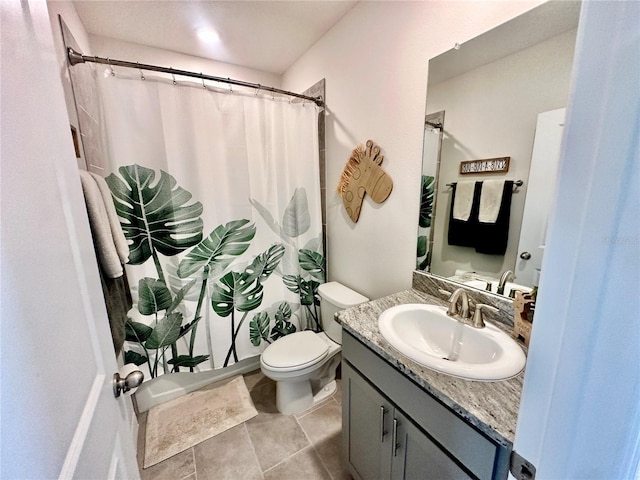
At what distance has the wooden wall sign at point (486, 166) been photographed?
102cm

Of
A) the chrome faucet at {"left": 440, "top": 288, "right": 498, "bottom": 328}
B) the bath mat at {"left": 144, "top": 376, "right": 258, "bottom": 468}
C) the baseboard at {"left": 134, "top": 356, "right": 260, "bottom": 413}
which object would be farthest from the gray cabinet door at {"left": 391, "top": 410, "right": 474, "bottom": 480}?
the baseboard at {"left": 134, "top": 356, "right": 260, "bottom": 413}

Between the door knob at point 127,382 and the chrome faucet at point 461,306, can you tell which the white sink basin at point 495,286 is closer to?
the chrome faucet at point 461,306

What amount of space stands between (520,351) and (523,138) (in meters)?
0.77

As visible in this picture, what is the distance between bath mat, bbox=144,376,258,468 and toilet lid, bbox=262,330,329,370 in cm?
47

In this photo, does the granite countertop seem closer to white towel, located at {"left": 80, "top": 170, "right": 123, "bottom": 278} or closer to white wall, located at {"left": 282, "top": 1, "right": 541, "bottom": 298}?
white wall, located at {"left": 282, "top": 1, "right": 541, "bottom": 298}

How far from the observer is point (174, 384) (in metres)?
1.78

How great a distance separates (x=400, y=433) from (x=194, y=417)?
1429 mm

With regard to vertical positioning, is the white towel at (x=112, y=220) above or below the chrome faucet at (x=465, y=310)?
above

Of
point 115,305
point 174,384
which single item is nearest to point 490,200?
point 115,305

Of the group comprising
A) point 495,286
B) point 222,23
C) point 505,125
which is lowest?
point 495,286

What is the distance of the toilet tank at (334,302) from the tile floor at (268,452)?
480 mm

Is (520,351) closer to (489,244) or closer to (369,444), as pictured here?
(489,244)

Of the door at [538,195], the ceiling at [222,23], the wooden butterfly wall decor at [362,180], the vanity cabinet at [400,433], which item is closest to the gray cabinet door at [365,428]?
the vanity cabinet at [400,433]

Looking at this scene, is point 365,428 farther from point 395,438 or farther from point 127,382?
point 127,382
